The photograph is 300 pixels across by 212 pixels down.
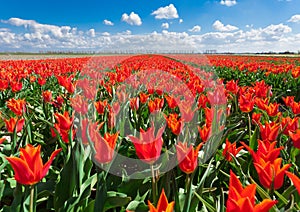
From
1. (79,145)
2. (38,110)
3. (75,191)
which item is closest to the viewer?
(75,191)

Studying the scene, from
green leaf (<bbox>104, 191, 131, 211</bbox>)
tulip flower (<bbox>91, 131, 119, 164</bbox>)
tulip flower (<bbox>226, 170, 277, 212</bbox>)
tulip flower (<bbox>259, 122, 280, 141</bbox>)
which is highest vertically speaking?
tulip flower (<bbox>226, 170, 277, 212</bbox>)

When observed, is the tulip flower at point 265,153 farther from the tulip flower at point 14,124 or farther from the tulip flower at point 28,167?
the tulip flower at point 14,124

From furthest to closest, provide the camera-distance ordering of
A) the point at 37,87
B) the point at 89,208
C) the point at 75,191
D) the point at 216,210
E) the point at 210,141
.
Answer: the point at 37,87
the point at 210,141
the point at 75,191
the point at 89,208
the point at 216,210

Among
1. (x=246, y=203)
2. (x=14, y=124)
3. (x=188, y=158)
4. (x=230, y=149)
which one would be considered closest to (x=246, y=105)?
(x=230, y=149)

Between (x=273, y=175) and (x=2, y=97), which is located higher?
(x=273, y=175)

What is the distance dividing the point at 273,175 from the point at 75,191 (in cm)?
105

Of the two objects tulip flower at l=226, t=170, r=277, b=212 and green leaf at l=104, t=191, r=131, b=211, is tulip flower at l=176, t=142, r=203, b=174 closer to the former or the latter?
green leaf at l=104, t=191, r=131, b=211

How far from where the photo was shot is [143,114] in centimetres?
371

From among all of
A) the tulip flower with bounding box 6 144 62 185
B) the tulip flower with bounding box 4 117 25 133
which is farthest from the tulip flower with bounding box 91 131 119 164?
the tulip flower with bounding box 4 117 25 133

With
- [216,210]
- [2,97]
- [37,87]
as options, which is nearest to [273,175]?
[216,210]

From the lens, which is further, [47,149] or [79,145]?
[47,149]

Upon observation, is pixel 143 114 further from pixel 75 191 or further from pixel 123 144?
pixel 75 191

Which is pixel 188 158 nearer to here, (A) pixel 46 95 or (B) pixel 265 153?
(B) pixel 265 153

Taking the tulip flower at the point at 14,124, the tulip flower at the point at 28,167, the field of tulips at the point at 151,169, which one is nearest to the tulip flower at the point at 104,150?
the field of tulips at the point at 151,169
